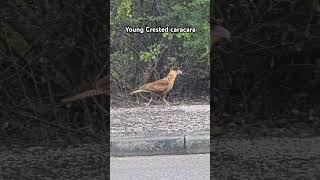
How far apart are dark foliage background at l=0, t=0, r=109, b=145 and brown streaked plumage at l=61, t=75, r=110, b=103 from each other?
4 cm

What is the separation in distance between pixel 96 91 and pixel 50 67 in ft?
1.34

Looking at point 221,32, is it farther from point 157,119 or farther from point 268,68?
point 157,119

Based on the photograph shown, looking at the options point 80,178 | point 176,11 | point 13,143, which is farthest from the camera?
point 13,143

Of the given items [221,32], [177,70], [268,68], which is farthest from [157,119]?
[268,68]

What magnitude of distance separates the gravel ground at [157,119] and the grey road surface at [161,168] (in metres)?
0.29

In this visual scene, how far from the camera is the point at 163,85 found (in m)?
4.22

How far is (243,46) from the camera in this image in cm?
486

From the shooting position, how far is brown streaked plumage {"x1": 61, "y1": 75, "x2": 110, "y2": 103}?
4707 millimetres

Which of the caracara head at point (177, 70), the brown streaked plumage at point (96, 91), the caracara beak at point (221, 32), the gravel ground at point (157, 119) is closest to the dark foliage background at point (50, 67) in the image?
the brown streaked plumage at point (96, 91)

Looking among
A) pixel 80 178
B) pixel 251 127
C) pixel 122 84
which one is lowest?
pixel 80 178

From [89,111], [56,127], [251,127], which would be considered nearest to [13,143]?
[56,127]

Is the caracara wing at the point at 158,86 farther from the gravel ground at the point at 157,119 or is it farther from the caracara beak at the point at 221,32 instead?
the caracara beak at the point at 221,32

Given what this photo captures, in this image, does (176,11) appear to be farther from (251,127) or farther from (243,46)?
(251,127)

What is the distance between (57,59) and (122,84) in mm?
719
